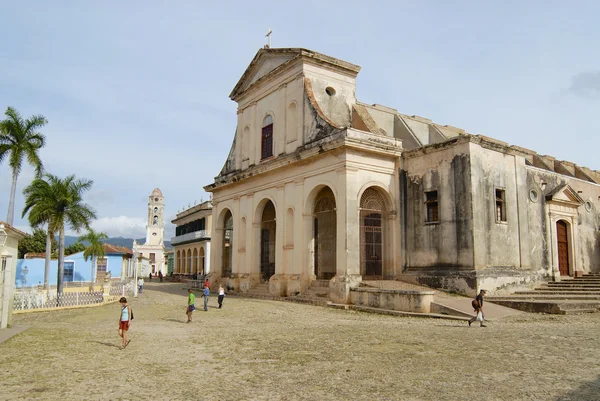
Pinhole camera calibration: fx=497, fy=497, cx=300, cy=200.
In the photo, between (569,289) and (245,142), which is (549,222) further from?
(245,142)

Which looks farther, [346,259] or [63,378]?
[346,259]

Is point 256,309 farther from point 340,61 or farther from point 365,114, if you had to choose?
point 340,61

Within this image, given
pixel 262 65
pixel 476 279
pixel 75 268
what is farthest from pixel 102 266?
pixel 476 279

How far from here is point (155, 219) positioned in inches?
2692

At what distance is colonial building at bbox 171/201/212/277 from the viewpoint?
4519 centimetres

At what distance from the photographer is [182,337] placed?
36.3 ft

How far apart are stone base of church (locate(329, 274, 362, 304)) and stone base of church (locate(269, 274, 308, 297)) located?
2254mm

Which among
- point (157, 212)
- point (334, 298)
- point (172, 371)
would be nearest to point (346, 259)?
point (334, 298)

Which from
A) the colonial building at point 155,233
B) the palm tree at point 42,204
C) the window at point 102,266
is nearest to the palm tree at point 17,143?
the palm tree at point 42,204

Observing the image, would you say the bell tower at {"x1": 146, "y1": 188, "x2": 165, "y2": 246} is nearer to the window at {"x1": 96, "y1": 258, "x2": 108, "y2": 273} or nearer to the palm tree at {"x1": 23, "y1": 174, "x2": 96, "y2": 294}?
the window at {"x1": 96, "y1": 258, "x2": 108, "y2": 273}

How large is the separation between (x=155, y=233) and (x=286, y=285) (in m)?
51.7

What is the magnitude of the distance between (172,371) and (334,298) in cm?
1035

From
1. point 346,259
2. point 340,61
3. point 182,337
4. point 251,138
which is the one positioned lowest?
point 182,337

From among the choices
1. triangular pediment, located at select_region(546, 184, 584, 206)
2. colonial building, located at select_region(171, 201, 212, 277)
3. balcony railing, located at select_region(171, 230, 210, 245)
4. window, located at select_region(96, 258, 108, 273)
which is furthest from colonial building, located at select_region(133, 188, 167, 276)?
triangular pediment, located at select_region(546, 184, 584, 206)
